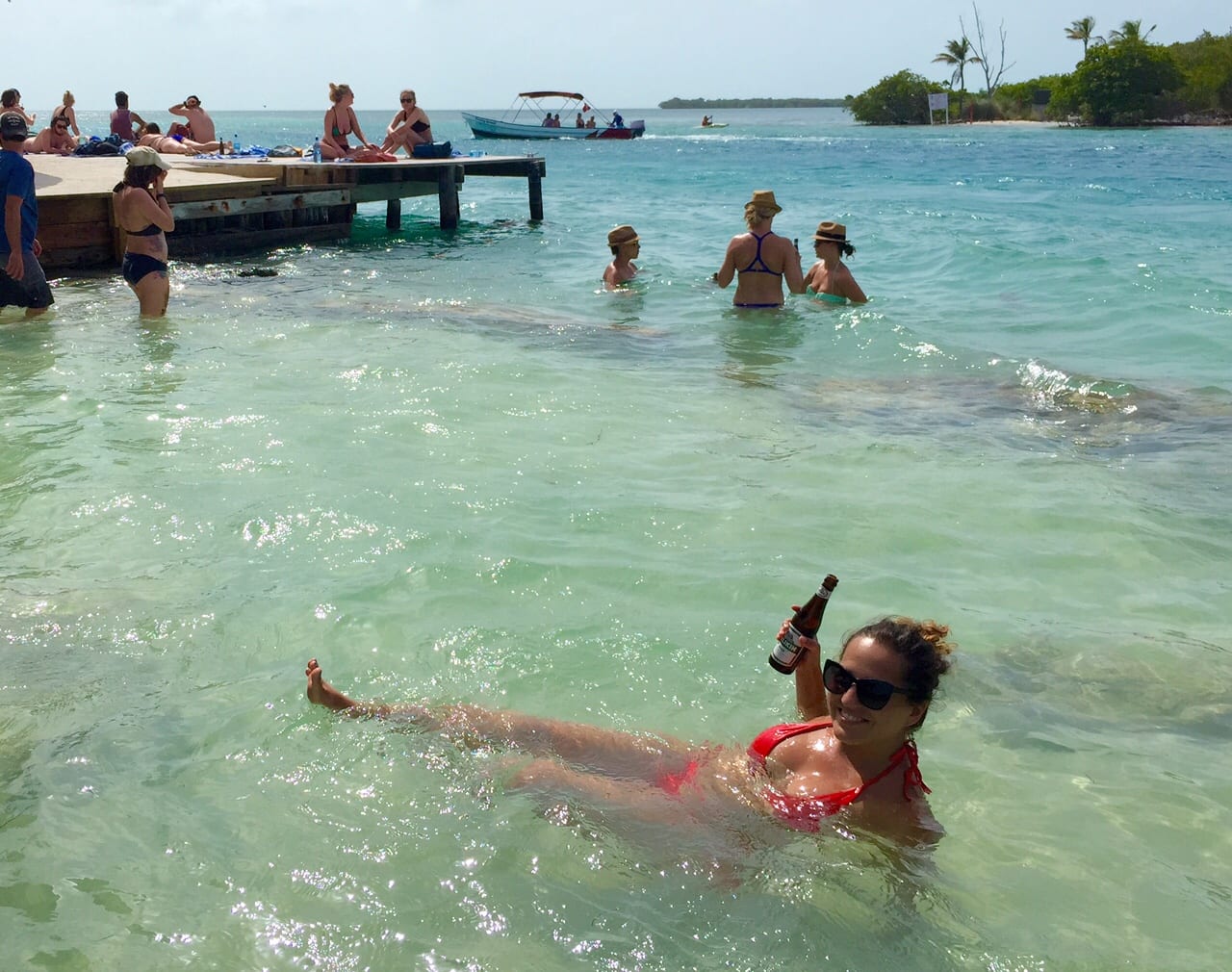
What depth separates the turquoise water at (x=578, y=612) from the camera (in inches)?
122

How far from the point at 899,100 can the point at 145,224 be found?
284 feet

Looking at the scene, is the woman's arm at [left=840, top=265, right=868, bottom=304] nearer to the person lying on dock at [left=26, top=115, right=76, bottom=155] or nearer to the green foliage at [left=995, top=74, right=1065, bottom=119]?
the person lying on dock at [left=26, top=115, right=76, bottom=155]

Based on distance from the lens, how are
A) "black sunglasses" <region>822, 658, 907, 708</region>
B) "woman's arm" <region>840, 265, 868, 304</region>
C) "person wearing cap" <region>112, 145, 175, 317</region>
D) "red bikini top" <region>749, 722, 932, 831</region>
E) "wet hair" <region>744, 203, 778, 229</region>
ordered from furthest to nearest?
"woman's arm" <region>840, 265, 868, 304</region> → "wet hair" <region>744, 203, 778, 229</region> → "person wearing cap" <region>112, 145, 175, 317</region> → "red bikini top" <region>749, 722, 932, 831</region> → "black sunglasses" <region>822, 658, 907, 708</region>

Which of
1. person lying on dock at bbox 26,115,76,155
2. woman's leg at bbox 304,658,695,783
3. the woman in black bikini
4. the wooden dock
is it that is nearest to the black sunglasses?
woman's leg at bbox 304,658,695,783

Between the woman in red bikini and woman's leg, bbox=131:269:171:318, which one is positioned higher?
woman's leg, bbox=131:269:171:318

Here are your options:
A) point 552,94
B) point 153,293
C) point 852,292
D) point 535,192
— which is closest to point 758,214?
point 852,292

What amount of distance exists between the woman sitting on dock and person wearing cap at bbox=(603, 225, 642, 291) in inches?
248

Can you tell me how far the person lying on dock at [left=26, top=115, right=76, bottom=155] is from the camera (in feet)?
73.9

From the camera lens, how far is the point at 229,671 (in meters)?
4.29

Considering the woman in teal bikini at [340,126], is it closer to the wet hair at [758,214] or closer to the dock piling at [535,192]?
the dock piling at [535,192]

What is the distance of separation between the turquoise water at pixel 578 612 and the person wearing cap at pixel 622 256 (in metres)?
2.18

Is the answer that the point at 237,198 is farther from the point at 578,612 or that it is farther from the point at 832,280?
the point at 578,612

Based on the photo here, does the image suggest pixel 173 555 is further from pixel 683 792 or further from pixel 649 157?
pixel 649 157

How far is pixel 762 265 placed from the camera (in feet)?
36.3
